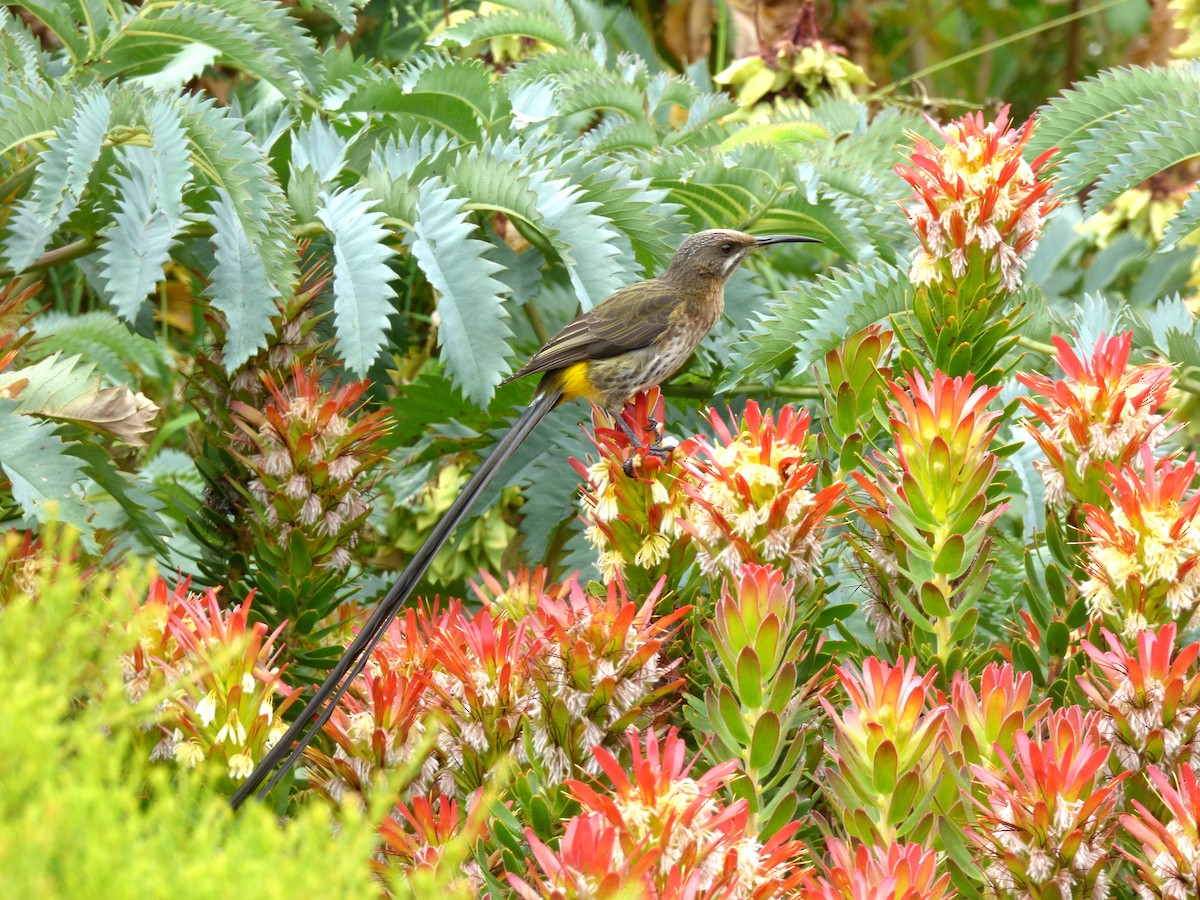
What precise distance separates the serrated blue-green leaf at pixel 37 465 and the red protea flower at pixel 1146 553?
1134mm

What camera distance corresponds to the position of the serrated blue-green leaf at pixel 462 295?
1.77 m

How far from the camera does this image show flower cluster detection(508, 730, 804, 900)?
2.92 feet

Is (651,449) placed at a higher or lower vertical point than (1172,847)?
higher

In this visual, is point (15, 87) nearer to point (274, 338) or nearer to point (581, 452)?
point (274, 338)

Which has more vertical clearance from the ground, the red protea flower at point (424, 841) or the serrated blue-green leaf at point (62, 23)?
the serrated blue-green leaf at point (62, 23)

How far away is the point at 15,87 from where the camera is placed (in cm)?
185

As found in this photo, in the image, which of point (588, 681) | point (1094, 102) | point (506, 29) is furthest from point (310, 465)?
point (1094, 102)

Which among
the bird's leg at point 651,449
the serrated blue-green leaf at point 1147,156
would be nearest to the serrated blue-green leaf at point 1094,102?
the serrated blue-green leaf at point 1147,156

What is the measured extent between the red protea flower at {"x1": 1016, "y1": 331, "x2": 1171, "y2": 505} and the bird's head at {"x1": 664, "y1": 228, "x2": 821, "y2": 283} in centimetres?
106

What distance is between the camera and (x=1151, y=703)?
1.09 metres

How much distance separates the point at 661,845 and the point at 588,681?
257 mm

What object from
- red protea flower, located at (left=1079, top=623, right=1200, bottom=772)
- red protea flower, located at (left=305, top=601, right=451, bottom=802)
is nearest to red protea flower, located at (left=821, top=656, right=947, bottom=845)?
red protea flower, located at (left=1079, top=623, right=1200, bottom=772)

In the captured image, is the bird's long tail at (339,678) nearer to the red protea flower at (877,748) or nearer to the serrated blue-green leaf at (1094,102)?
the red protea flower at (877,748)

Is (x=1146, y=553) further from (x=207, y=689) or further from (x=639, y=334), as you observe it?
(x=639, y=334)
